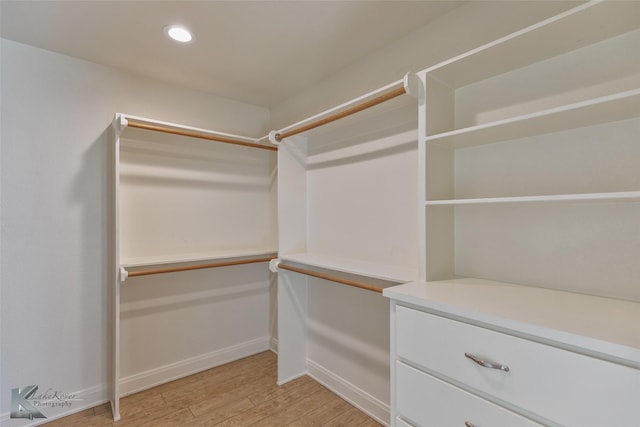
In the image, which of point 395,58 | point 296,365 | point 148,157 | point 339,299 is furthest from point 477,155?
point 148,157

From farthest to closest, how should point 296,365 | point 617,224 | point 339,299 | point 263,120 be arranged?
point 263,120
point 296,365
point 339,299
point 617,224

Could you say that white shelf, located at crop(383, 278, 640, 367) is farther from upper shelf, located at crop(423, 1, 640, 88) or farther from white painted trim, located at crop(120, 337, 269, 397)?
white painted trim, located at crop(120, 337, 269, 397)

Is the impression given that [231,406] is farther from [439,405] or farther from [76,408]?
[439,405]

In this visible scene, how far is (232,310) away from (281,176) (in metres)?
1.27

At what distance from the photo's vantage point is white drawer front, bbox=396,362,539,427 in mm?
922

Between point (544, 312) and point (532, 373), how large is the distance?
0.19 m

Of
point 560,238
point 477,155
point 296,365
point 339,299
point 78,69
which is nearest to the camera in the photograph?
point 560,238

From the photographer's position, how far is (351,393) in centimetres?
203

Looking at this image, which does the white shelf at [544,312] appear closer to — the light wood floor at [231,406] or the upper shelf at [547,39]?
the upper shelf at [547,39]

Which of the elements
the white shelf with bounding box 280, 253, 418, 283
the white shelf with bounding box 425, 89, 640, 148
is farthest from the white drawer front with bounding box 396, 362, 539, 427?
the white shelf with bounding box 425, 89, 640, 148

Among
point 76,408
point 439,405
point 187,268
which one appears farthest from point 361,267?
point 76,408

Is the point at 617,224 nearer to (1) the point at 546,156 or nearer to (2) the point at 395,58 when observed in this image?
(1) the point at 546,156

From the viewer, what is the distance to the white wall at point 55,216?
1.80 meters

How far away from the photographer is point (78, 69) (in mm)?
1988
